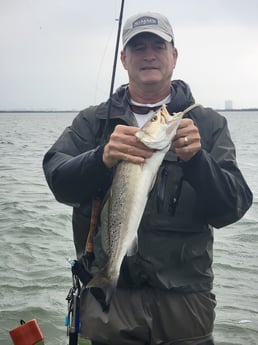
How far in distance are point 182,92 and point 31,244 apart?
750cm

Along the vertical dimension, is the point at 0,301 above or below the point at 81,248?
below

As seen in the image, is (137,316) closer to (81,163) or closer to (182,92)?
(81,163)

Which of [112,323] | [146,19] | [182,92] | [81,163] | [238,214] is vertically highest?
[146,19]

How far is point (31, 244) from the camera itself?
426 inches

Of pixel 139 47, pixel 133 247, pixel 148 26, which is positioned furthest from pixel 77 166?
pixel 148 26

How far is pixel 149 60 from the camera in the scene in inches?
156

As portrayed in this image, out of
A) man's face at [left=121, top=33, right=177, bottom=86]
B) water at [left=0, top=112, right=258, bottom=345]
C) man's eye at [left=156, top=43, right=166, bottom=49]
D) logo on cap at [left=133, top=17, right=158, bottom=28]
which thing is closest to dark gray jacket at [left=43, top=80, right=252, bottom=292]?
man's face at [left=121, top=33, right=177, bottom=86]

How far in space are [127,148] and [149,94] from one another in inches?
36.8

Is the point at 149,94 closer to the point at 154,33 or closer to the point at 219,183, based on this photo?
the point at 154,33

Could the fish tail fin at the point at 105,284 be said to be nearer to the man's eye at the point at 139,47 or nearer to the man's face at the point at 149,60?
the man's face at the point at 149,60

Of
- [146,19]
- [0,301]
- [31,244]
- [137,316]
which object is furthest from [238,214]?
[31,244]

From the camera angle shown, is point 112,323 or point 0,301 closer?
point 112,323

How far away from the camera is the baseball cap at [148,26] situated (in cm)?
397

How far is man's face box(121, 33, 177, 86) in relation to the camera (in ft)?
13.0
